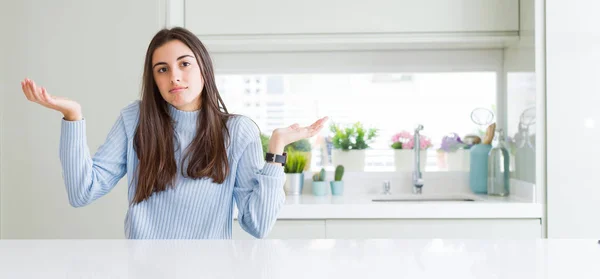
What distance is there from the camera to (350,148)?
3006 millimetres

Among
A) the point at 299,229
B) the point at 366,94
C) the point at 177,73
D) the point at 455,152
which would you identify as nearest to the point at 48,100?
the point at 177,73

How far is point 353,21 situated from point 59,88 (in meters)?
1.21

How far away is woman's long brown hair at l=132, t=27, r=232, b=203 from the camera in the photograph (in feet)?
4.69

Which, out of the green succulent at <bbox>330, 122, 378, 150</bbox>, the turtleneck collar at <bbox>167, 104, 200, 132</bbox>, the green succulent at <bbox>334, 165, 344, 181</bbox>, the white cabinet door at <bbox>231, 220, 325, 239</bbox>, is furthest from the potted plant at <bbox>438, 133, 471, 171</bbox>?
the turtleneck collar at <bbox>167, 104, 200, 132</bbox>

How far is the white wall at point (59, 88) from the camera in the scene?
2469 millimetres

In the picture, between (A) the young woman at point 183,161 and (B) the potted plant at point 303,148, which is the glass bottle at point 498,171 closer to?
(B) the potted plant at point 303,148

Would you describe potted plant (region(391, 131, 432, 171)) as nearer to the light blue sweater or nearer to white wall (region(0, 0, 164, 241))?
white wall (region(0, 0, 164, 241))

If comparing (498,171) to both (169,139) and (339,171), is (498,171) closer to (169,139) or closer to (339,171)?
(339,171)

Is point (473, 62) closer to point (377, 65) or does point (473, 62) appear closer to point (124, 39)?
point (377, 65)

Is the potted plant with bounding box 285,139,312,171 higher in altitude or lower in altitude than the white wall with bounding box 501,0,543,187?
lower

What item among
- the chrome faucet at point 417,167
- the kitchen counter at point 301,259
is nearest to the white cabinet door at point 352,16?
the chrome faucet at point 417,167

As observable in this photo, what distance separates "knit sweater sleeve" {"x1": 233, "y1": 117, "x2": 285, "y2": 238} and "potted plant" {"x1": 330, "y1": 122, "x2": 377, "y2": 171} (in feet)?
4.85

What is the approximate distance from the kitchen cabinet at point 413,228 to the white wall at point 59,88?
0.75m

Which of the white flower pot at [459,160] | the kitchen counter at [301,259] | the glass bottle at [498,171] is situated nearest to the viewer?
the kitchen counter at [301,259]
